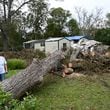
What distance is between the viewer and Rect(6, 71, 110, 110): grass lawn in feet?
28.5

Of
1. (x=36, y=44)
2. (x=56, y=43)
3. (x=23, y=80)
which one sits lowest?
(x=36, y=44)

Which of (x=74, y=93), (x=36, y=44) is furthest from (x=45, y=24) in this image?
(x=74, y=93)

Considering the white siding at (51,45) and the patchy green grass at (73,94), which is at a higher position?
the patchy green grass at (73,94)

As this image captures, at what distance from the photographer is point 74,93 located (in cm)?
1004

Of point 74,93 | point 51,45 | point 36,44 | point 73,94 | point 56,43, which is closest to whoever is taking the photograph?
point 73,94

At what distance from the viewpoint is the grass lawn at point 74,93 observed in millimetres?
8680

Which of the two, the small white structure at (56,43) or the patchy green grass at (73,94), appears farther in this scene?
the small white structure at (56,43)

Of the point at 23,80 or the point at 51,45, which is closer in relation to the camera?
the point at 23,80

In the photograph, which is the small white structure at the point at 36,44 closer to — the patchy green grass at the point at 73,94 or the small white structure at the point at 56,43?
the small white structure at the point at 56,43

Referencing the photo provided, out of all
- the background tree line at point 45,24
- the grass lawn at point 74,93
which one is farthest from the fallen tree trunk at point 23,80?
the background tree line at point 45,24

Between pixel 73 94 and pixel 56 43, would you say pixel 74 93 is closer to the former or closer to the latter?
pixel 73 94

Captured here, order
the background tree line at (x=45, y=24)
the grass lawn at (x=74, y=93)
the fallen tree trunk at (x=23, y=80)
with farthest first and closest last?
the background tree line at (x=45, y=24)
the fallen tree trunk at (x=23, y=80)
the grass lawn at (x=74, y=93)

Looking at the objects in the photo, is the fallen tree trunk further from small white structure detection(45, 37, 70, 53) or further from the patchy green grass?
small white structure detection(45, 37, 70, 53)

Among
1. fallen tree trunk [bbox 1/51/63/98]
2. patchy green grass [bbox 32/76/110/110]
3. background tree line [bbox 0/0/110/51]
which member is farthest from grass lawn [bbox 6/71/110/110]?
background tree line [bbox 0/0/110/51]
